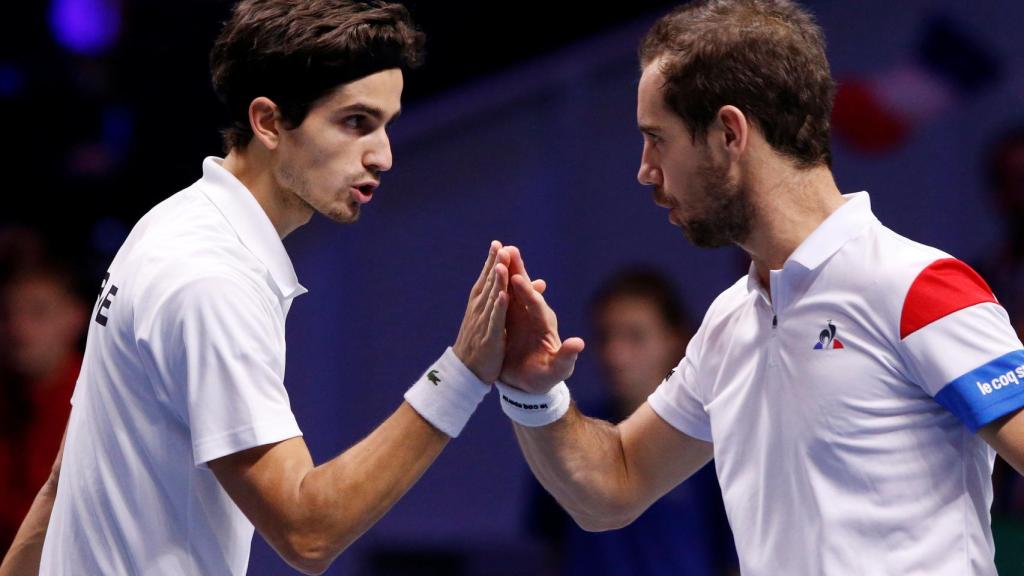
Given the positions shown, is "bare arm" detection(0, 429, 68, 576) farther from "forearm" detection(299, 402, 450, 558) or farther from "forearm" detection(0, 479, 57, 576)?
"forearm" detection(299, 402, 450, 558)

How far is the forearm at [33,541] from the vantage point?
2.85m

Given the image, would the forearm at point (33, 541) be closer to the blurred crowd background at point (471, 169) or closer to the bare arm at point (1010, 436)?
the bare arm at point (1010, 436)

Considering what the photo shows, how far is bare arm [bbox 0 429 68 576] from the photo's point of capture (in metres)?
2.85

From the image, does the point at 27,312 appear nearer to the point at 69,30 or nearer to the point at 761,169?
the point at 69,30

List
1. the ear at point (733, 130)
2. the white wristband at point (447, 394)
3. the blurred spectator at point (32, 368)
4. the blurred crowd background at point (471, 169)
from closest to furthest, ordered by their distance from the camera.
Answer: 1. the white wristband at point (447, 394)
2. the ear at point (733, 130)
3. the blurred spectator at point (32, 368)
4. the blurred crowd background at point (471, 169)

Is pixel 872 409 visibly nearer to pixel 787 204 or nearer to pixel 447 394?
pixel 787 204

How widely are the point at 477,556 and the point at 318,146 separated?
172 inches

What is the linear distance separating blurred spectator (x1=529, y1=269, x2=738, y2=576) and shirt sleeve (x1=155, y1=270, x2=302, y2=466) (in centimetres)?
256

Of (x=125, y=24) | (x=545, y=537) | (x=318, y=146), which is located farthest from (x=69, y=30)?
(x=318, y=146)

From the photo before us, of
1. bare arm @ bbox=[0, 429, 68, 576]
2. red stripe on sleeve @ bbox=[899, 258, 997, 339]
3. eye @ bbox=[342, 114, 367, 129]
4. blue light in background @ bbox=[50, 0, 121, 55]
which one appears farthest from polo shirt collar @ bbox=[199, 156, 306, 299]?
blue light in background @ bbox=[50, 0, 121, 55]

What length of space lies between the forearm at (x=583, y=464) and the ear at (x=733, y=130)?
75 centimetres

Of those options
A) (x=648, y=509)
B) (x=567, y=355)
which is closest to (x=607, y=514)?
(x=567, y=355)

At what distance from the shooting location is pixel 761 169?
271 centimetres

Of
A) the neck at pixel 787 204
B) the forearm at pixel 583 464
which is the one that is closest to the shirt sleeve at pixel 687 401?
the forearm at pixel 583 464
